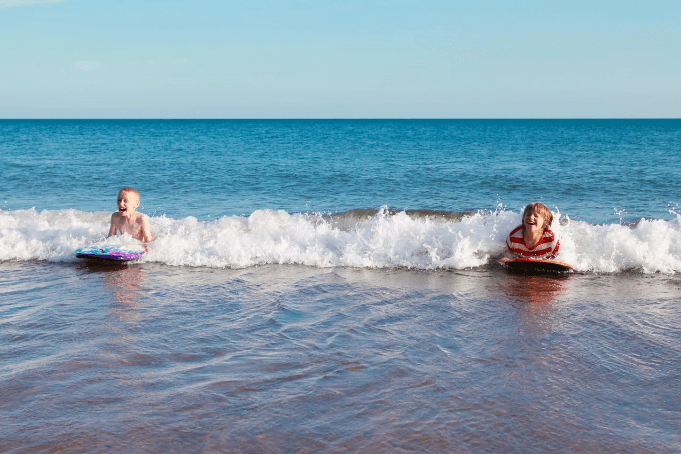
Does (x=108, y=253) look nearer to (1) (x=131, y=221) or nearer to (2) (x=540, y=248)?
(1) (x=131, y=221)

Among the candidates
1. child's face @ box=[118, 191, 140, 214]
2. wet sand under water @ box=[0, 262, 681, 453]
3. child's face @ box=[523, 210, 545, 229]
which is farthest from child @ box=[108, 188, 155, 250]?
child's face @ box=[523, 210, 545, 229]

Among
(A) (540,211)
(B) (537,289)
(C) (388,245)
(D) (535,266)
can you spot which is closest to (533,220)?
(A) (540,211)

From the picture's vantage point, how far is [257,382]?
3924mm

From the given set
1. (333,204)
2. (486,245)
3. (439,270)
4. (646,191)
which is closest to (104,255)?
(439,270)

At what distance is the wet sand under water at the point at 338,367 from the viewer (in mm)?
3238

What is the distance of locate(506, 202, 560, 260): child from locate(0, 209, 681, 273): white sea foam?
242 mm

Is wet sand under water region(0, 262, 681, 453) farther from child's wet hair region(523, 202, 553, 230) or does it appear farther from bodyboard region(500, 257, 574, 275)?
child's wet hair region(523, 202, 553, 230)

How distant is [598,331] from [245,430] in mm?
3315

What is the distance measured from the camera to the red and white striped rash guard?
25.3 ft

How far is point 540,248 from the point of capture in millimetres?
7746

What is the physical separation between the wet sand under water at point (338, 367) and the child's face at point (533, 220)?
3.51ft

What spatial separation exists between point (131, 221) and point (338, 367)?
5546mm

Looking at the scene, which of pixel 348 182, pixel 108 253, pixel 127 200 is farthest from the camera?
pixel 348 182

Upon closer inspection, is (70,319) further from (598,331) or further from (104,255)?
(598,331)
